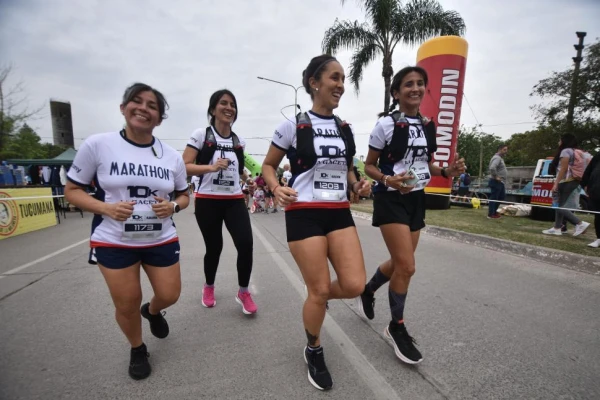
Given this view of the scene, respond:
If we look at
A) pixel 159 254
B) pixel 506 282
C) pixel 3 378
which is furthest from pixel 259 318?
pixel 506 282

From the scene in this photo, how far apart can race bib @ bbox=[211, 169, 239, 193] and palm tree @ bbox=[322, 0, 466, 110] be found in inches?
483

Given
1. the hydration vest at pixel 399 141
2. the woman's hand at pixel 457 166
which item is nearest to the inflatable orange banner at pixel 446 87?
the woman's hand at pixel 457 166

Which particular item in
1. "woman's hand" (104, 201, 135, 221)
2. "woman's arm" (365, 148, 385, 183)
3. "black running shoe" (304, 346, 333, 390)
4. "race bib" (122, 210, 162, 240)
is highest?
"woman's arm" (365, 148, 385, 183)

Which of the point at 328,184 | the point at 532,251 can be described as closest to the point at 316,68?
the point at 328,184

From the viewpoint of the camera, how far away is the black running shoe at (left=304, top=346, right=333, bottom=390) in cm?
191

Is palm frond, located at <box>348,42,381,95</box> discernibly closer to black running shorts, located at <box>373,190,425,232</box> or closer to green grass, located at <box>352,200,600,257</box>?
green grass, located at <box>352,200,600,257</box>

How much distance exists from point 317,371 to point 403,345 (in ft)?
2.22

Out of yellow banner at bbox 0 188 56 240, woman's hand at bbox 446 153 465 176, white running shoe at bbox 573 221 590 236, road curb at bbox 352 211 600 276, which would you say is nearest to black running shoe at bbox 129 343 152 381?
woman's hand at bbox 446 153 465 176

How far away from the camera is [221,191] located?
9.85 feet

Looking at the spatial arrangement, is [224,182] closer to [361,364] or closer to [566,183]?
[361,364]

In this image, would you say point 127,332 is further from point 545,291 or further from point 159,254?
point 545,291

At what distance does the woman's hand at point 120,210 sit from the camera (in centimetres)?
183

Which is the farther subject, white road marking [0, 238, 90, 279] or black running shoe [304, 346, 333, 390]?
white road marking [0, 238, 90, 279]

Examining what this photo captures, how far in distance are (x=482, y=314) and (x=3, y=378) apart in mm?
3884
